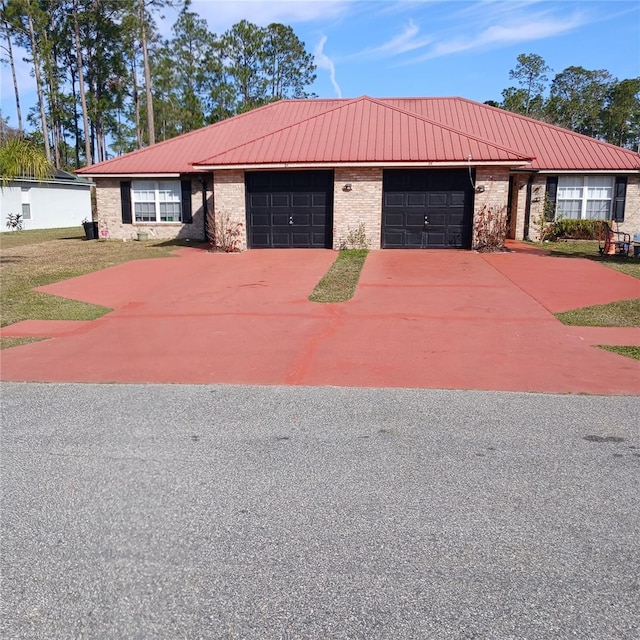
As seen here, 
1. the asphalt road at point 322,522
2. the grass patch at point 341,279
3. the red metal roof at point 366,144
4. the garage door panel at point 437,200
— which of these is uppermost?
the red metal roof at point 366,144

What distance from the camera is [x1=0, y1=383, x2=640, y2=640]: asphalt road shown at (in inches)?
116

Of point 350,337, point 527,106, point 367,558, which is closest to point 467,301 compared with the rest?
point 350,337

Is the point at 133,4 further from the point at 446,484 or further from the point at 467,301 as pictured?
the point at 446,484

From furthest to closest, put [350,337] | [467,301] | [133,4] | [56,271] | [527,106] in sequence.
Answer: [527,106] → [133,4] → [56,271] → [467,301] → [350,337]

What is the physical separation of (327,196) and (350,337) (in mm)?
11449

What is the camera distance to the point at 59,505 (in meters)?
4.04

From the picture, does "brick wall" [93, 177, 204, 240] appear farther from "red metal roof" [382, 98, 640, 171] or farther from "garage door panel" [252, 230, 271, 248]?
"red metal roof" [382, 98, 640, 171]

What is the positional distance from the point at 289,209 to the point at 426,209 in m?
4.52

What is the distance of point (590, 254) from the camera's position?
18.8m

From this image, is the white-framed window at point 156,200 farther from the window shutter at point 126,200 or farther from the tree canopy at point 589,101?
the tree canopy at point 589,101

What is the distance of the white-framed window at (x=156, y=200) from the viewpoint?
2416cm

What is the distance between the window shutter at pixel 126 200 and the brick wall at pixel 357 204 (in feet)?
31.2

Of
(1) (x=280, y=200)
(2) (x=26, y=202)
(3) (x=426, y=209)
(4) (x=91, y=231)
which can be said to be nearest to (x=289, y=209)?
(1) (x=280, y=200)

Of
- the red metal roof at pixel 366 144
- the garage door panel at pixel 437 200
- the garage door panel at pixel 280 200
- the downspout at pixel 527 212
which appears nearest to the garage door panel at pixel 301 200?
the garage door panel at pixel 280 200
